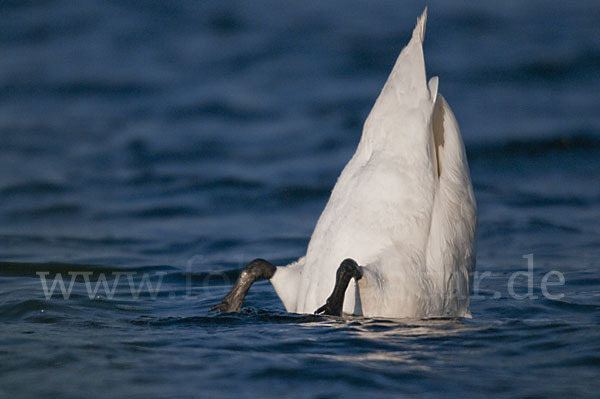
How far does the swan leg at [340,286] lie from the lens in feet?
16.4

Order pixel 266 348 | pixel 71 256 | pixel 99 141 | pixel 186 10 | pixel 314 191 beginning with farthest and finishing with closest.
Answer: pixel 186 10 < pixel 99 141 < pixel 314 191 < pixel 71 256 < pixel 266 348

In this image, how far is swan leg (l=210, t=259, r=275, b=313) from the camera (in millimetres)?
6047

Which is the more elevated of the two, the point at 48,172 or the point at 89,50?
the point at 89,50

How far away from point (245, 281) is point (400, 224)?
1.30 metres

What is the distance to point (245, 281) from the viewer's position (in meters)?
6.09

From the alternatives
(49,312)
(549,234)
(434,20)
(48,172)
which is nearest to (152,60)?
(48,172)

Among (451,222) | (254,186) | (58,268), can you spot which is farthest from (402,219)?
(254,186)

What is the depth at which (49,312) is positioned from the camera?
5.94m

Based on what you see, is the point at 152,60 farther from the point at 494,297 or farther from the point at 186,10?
the point at 494,297

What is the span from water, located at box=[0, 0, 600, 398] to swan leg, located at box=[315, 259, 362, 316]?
155 mm

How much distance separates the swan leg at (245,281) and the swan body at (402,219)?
0.41 ft

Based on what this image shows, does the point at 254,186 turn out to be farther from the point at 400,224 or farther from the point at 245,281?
the point at 400,224

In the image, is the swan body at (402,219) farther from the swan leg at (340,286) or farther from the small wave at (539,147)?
the small wave at (539,147)

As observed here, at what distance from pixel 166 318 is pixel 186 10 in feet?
38.7
